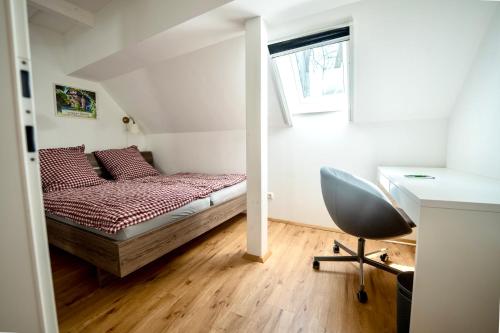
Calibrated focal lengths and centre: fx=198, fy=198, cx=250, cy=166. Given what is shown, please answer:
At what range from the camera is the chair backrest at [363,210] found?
3.96 ft

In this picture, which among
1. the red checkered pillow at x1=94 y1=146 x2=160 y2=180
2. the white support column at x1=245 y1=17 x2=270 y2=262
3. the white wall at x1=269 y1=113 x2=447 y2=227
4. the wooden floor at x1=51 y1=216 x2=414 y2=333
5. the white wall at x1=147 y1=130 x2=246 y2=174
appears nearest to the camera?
the wooden floor at x1=51 y1=216 x2=414 y2=333

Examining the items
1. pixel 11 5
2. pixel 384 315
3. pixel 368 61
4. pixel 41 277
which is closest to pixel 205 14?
pixel 11 5

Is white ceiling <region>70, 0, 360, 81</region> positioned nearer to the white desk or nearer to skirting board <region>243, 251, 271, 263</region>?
the white desk

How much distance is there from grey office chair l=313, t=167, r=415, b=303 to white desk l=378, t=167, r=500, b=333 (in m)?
0.41

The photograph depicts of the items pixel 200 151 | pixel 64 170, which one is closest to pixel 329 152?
pixel 200 151

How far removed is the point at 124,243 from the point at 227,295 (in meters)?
0.74

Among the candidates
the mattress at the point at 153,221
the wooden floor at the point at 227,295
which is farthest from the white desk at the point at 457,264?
the mattress at the point at 153,221

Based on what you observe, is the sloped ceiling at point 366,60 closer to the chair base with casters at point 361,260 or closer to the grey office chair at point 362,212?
the grey office chair at point 362,212

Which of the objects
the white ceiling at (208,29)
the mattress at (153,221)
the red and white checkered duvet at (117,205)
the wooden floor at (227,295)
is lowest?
the wooden floor at (227,295)

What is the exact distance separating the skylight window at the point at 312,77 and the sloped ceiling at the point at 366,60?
135mm

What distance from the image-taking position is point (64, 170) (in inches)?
85.7

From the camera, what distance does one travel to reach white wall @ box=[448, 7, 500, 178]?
4.12 ft

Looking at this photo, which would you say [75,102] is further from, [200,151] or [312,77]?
[312,77]

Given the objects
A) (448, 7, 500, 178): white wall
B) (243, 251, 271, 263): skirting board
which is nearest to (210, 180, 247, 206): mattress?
(243, 251, 271, 263): skirting board
